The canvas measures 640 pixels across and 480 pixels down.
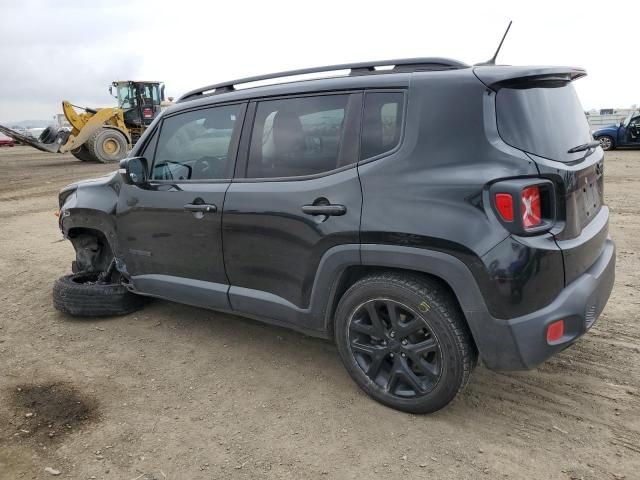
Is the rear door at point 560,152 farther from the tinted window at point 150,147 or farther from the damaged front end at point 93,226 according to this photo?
the damaged front end at point 93,226

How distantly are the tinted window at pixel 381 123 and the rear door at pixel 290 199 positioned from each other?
0.06 meters

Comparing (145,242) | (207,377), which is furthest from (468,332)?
(145,242)

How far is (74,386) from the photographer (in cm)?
330

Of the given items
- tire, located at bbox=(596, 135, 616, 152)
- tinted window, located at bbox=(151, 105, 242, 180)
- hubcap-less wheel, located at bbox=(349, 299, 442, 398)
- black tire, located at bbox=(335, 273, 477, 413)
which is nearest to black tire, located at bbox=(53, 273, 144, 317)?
tinted window, located at bbox=(151, 105, 242, 180)

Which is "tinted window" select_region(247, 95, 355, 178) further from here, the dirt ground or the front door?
the dirt ground

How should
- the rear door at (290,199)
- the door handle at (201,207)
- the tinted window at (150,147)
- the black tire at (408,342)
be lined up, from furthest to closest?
the tinted window at (150,147)
the door handle at (201,207)
the rear door at (290,199)
the black tire at (408,342)

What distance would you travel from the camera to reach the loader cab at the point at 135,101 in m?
20.2

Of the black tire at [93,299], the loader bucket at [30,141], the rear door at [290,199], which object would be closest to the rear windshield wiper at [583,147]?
the rear door at [290,199]

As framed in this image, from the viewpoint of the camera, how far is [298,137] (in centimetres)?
309

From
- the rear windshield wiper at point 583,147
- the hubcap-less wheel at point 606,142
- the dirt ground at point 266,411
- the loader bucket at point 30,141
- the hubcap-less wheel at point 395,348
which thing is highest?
the rear windshield wiper at point 583,147

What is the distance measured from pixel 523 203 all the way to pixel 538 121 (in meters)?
0.49

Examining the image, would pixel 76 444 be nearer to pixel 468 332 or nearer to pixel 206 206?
pixel 206 206

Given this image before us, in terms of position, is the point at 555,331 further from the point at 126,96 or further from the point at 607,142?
the point at 126,96

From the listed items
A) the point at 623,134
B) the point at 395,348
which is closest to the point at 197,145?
the point at 395,348
